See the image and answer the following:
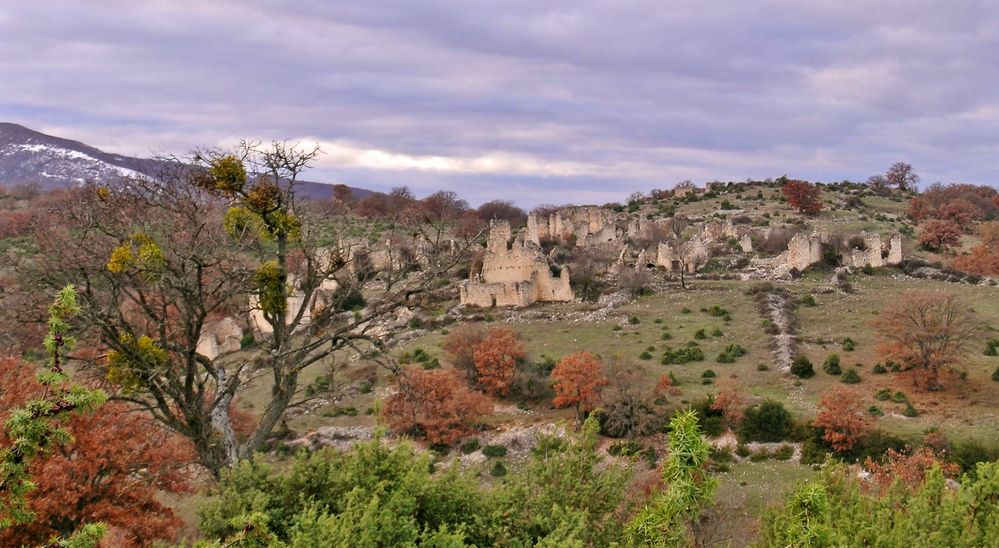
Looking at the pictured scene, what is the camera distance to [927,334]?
77.8 feet

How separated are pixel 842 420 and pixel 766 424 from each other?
2.43m

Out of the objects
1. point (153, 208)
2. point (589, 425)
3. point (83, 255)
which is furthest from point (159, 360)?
point (589, 425)

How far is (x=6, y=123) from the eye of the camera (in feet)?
356

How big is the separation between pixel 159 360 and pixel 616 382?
56.4 feet

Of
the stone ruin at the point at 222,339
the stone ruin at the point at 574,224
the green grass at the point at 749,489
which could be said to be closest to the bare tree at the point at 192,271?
the green grass at the point at 749,489

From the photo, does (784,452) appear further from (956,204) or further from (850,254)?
(956,204)

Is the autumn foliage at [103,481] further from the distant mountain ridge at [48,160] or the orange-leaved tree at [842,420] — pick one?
the distant mountain ridge at [48,160]

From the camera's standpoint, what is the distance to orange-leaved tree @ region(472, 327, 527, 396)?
87.8 feet

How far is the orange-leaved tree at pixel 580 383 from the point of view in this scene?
2355 cm

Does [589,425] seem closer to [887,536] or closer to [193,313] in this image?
[887,536]

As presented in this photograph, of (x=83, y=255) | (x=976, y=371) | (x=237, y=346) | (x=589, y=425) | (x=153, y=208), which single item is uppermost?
(x=153, y=208)

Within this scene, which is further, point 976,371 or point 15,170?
point 15,170

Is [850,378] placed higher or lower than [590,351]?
higher

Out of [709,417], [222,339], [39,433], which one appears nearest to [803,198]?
[709,417]
